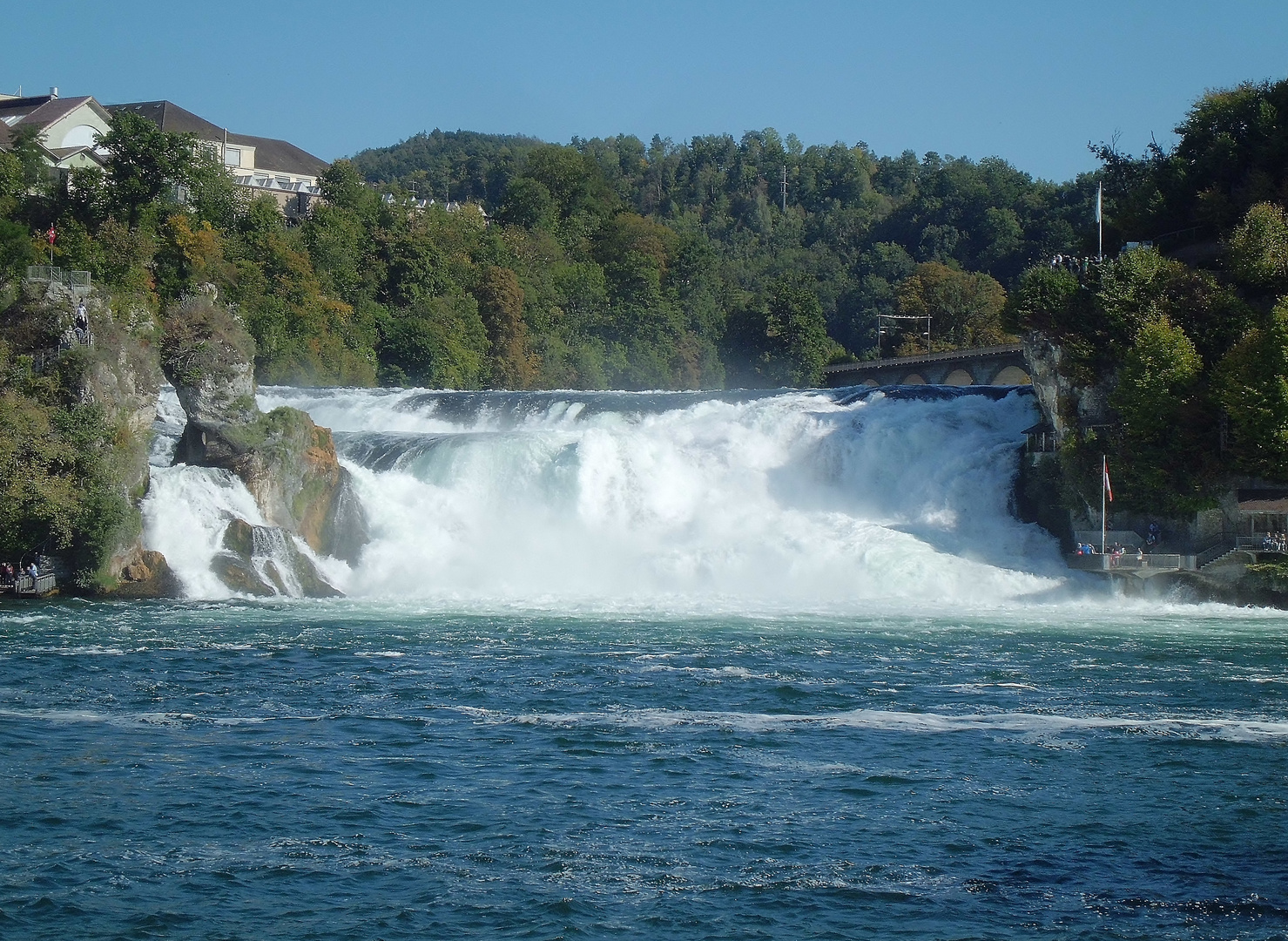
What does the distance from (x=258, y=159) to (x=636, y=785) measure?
9062 cm

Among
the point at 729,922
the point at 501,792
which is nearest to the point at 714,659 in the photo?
the point at 501,792

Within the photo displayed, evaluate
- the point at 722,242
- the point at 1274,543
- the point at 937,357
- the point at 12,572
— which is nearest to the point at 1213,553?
the point at 1274,543

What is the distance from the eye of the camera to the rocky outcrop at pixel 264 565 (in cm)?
3694

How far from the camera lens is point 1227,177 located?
163 feet

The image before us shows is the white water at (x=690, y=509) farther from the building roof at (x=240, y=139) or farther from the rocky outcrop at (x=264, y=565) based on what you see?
the building roof at (x=240, y=139)

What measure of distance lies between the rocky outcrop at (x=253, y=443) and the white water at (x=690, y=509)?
2.53 ft

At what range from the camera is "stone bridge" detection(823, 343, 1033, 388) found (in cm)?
6569

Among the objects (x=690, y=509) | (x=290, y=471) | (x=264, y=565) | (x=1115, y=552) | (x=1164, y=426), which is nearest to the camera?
(x=264, y=565)

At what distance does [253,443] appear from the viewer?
1556 inches

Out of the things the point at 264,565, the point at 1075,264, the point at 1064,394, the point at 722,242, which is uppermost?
the point at 722,242

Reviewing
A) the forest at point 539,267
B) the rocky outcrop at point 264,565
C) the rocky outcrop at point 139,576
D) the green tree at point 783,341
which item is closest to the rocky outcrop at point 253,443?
the rocky outcrop at point 264,565

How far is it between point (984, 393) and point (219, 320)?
24.2 m

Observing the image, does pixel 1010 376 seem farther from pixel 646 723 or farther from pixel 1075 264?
pixel 646 723

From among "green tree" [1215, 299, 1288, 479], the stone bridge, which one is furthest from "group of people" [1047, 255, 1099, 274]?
the stone bridge
